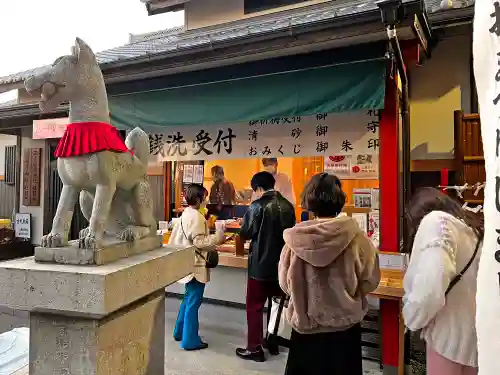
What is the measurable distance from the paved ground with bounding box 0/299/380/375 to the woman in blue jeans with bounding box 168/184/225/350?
238 millimetres

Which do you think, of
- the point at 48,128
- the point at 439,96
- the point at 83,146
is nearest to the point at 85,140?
the point at 83,146

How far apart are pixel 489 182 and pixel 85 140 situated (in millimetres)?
1899

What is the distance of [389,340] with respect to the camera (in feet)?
13.8

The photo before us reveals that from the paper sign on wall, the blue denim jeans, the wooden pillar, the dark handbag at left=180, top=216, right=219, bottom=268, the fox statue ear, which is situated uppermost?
the paper sign on wall

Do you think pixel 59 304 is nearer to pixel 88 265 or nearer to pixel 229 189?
pixel 88 265

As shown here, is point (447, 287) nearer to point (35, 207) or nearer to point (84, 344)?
point (84, 344)

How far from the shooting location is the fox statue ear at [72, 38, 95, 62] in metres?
2.12

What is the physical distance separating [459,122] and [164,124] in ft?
12.9

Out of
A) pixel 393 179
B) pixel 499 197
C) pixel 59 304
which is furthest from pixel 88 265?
pixel 393 179

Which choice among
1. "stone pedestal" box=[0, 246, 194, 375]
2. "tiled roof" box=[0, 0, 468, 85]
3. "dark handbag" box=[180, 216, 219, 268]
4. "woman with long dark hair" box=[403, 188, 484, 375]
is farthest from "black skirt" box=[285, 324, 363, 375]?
"tiled roof" box=[0, 0, 468, 85]

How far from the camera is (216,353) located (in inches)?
198

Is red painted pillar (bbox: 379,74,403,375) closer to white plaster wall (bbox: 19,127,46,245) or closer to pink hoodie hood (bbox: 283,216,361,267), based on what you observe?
pink hoodie hood (bbox: 283,216,361,267)

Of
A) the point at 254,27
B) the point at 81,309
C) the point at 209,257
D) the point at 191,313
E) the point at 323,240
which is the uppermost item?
the point at 254,27

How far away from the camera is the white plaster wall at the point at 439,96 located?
5.09m
